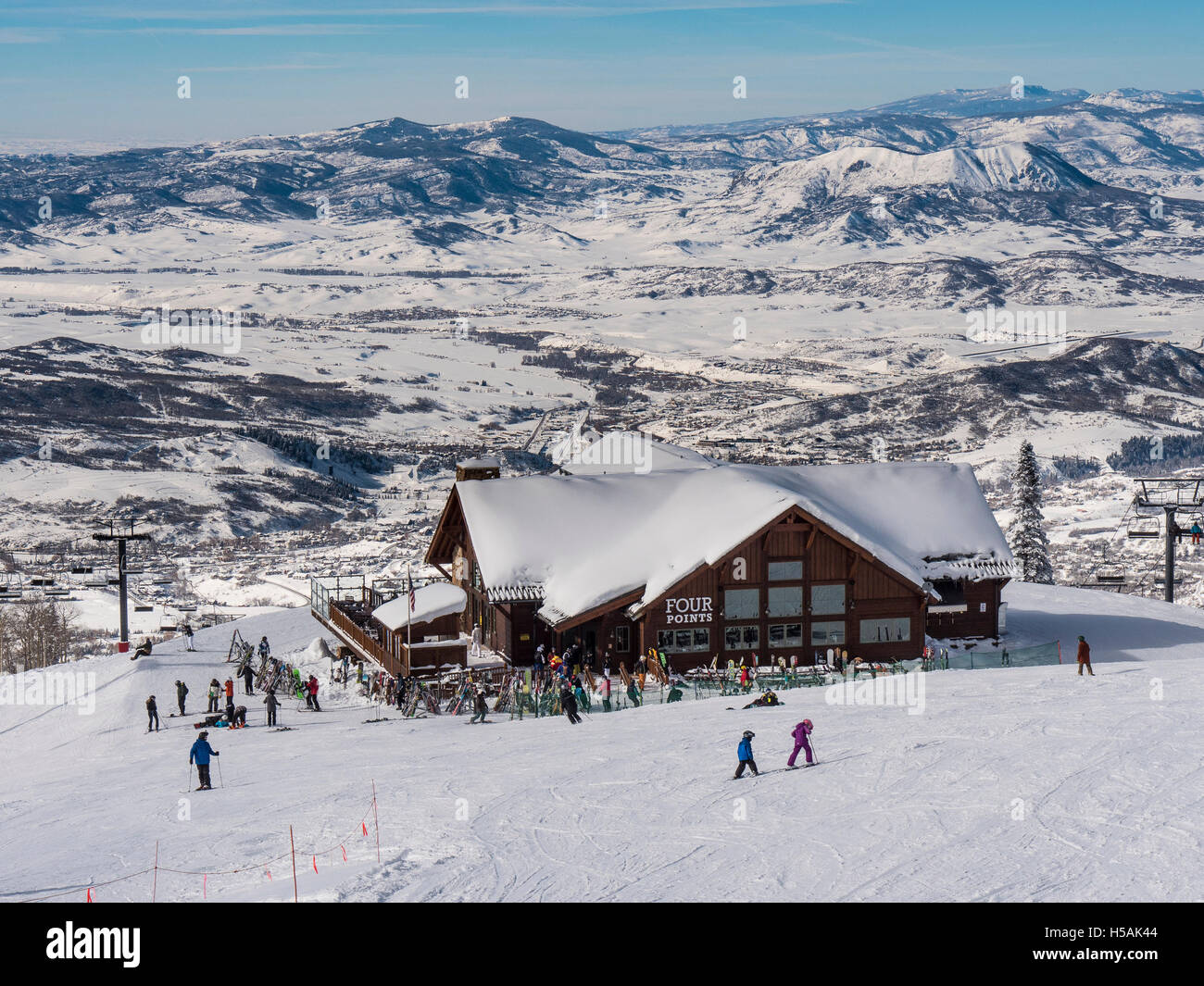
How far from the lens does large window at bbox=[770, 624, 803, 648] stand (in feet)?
119

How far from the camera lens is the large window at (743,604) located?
35.9 meters

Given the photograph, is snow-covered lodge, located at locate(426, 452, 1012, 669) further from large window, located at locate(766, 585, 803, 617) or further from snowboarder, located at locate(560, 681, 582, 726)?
snowboarder, located at locate(560, 681, 582, 726)

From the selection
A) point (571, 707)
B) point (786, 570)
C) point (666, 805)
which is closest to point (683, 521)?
point (786, 570)

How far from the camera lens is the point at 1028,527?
58.9 meters

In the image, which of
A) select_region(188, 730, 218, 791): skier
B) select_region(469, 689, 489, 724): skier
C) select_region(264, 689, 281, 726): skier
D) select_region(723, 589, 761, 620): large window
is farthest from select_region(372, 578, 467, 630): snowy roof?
select_region(188, 730, 218, 791): skier

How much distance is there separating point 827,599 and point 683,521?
4388mm

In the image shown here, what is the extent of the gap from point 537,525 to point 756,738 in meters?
14.0

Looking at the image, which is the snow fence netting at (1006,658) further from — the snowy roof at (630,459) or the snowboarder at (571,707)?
the snowy roof at (630,459)

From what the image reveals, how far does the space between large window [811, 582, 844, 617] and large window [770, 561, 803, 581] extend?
0.63 metres

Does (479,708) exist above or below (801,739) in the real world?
below

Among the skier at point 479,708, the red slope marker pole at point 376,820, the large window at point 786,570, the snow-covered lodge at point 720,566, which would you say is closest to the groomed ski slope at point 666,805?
the red slope marker pole at point 376,820

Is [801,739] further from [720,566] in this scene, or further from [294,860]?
[720,566]

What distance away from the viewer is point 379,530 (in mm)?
93688
